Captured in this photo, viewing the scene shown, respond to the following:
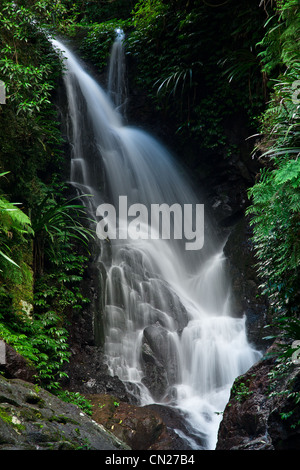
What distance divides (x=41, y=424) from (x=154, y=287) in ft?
14.9

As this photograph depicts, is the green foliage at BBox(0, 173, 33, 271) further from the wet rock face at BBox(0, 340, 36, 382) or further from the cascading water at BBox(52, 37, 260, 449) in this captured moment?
the cascading water at BBox(52, 37, 260, 449)

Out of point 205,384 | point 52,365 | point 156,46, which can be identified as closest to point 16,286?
point 52,365

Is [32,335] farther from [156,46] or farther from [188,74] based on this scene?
[156,46]

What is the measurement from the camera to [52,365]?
4664 mm

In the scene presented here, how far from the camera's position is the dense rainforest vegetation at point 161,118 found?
3.72 meters

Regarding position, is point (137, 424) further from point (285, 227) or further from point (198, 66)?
point (198, 66)

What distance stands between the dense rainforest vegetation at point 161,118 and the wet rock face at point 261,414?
0.21m

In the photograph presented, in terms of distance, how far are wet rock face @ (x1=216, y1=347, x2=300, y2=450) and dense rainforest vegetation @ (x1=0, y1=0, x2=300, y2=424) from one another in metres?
0.21

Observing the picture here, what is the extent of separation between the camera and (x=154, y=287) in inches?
291

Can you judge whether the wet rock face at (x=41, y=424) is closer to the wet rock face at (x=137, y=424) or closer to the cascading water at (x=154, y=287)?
the wet rock face at (x=137, y=424)

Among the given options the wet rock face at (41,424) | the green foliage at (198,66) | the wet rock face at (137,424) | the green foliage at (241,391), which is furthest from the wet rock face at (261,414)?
the green foliage at (198,66)

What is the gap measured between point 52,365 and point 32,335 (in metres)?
0.45

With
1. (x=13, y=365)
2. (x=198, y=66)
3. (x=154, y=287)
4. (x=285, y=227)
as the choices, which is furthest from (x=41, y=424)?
(x=198, y=66)

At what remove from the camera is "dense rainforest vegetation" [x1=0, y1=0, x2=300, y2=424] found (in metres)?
3.72
